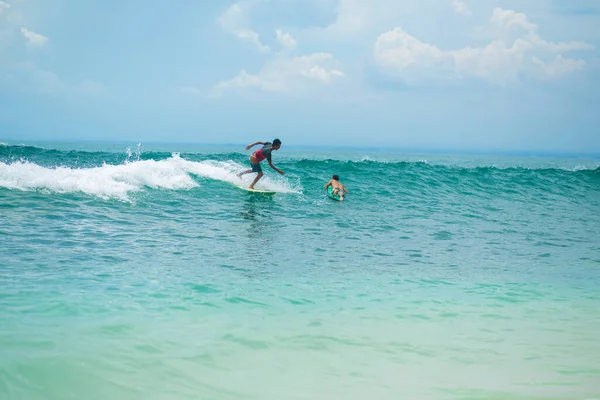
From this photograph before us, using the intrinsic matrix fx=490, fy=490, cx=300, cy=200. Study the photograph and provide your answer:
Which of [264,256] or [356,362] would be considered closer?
[356,362]

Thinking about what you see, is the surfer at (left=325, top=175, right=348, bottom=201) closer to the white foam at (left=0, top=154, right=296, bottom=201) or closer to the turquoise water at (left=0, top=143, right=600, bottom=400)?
the white foam at (left=0, top=154, right=296, bottom=201)

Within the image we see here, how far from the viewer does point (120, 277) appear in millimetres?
7500

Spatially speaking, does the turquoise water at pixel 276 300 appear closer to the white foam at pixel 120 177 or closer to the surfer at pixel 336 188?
the white foam at pixel 120 177

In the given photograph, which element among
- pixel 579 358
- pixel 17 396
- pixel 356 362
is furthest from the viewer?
pixel 579 358

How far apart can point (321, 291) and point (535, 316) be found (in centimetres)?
309

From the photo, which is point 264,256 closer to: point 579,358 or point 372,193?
point 579,358

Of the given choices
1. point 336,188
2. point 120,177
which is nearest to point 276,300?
point 336,188

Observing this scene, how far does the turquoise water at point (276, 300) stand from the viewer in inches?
183

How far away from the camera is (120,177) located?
17484 millimetres

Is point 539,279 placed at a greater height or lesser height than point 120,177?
lesser

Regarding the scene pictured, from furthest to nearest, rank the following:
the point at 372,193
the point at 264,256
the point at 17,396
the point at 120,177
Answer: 1. the point at 372,193
2. the point at 120,177
3. the point at 264,256
4. the point at 17,396

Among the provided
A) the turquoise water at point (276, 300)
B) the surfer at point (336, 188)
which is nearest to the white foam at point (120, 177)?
the turquoise water at point (276, 300)

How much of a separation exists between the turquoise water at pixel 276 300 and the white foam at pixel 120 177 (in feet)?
0.34

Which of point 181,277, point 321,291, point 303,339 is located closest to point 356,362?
point 303,339
